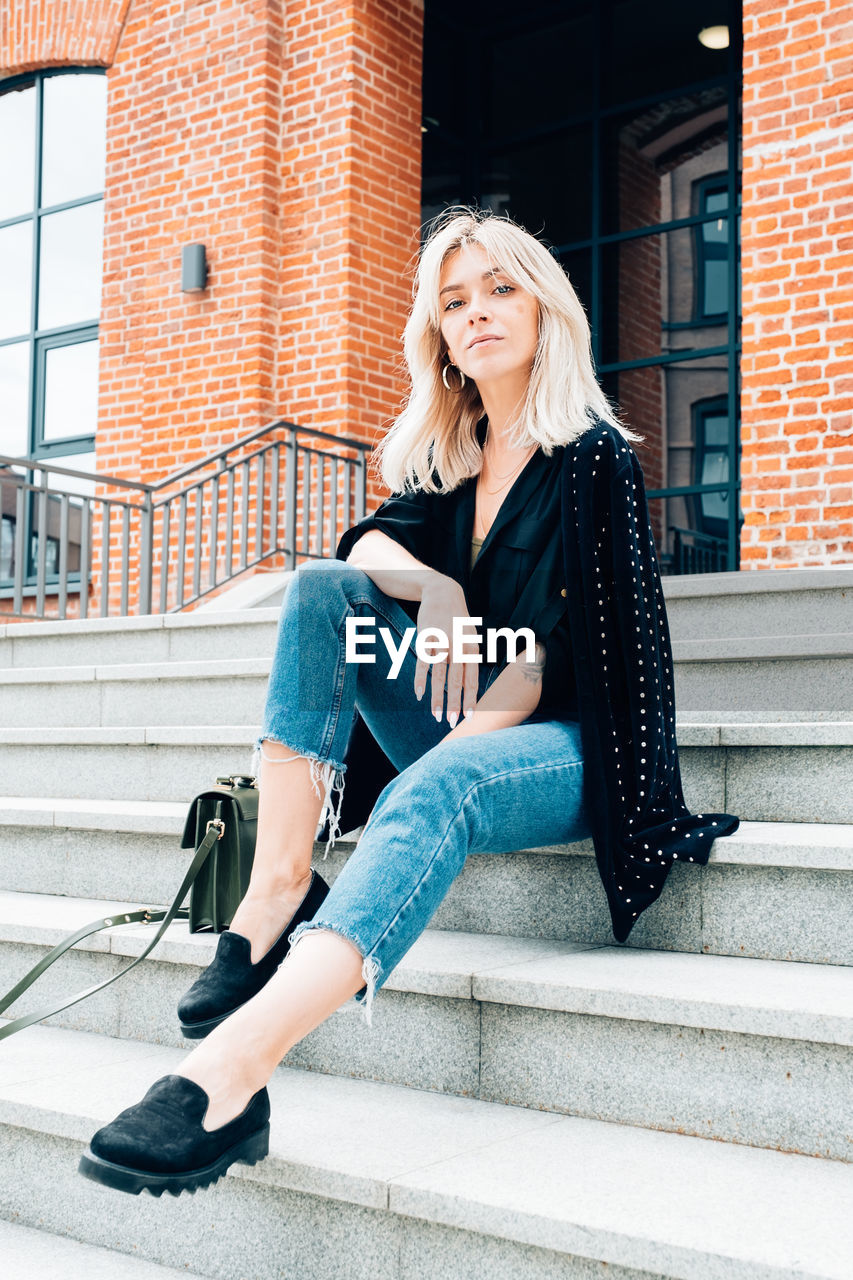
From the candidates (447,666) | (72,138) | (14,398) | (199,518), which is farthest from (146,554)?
(447,666)

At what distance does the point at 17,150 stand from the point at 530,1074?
8.46m

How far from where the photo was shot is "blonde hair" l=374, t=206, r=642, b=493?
2.02 m

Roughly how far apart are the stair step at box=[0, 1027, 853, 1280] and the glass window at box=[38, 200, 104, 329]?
7020mm

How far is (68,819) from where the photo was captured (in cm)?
258

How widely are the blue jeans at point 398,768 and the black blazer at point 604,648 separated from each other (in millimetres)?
59

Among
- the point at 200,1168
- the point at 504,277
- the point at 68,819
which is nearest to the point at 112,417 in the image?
the point at 68,819

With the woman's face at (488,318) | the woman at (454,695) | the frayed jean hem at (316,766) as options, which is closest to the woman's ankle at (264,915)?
the woman at (454,695)

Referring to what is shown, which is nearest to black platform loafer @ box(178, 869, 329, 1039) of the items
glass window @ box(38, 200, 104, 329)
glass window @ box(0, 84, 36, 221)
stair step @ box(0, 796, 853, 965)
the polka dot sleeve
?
stair step @ box(0, 796, 853, 965)

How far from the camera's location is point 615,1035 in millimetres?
1587

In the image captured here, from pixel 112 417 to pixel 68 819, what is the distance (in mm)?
5134

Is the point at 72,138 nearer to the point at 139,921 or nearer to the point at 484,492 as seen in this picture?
the point at 484,492

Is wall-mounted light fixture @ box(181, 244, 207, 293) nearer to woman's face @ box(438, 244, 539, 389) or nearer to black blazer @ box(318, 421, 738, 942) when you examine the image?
woman's face @ box(438, 244, 539, 389)

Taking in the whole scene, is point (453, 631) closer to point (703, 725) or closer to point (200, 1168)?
point (703, 725)

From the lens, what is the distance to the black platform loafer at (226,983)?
166 cm
